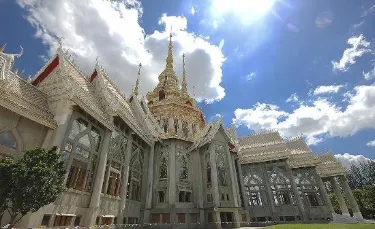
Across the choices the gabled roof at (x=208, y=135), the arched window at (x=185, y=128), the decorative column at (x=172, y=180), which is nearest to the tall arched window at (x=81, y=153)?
the decorative column at (x=172, y=180)

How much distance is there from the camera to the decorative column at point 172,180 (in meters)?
26.7

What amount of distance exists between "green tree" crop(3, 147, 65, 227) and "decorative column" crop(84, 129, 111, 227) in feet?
22.4

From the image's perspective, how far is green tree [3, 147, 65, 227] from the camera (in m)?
10.3

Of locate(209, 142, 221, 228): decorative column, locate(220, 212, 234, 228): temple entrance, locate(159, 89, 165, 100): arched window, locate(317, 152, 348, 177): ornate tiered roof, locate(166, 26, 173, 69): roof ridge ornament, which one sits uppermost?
locate(166, 26, 173, 69): roof ridge ornament

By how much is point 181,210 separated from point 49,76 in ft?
64.6

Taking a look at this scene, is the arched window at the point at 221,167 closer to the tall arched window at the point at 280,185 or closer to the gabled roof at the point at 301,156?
the tall arched window at the point at 280,185

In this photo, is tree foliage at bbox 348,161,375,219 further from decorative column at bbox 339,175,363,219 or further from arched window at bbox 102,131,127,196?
arched window at bbox 102,131,127,196

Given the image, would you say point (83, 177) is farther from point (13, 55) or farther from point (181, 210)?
point (181, 210)

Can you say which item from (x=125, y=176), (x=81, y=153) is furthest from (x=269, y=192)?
(x=81, y=153)

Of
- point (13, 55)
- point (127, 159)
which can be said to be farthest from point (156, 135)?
point (13, 55)

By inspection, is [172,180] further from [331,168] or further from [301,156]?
[331,168]

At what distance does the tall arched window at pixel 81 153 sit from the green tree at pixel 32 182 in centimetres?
508

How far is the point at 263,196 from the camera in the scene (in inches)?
1412

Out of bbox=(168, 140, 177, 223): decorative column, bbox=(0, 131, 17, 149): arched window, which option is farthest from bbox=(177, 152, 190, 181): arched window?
bbox=(0, 131, 17, 149): arched window
